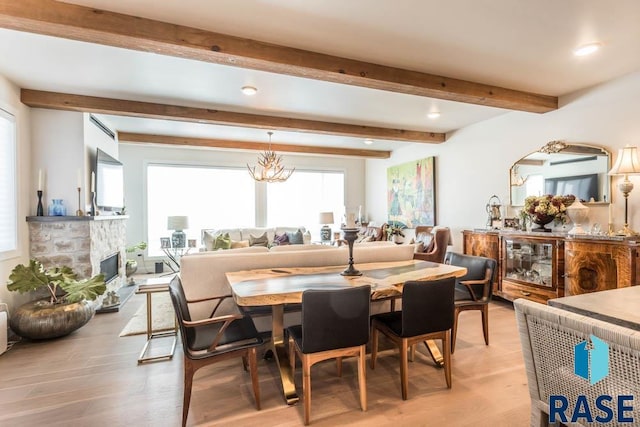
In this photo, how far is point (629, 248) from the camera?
295 cm

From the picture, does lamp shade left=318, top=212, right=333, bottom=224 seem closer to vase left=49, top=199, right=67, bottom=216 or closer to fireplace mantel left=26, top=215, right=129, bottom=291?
fireplace mantel left=26, top=215, right=129, bottom=291

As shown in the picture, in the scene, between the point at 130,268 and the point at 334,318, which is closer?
the point at 334,318

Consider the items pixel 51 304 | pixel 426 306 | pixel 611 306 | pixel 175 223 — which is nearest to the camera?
pixel 611 306

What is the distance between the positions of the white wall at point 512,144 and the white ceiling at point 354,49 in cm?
25

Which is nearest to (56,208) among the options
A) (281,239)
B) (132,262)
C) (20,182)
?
(20,182)

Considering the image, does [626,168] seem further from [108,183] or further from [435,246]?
[108,183]

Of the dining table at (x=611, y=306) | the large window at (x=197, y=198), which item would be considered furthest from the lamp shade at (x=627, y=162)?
the large window at (x=197, y=198)

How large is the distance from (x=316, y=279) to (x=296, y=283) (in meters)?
0.21

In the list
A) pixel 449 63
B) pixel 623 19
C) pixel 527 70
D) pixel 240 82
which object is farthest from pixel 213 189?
pixel 623 19

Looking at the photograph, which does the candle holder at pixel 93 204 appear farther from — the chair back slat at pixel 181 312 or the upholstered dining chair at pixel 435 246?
the upholstered dining chair at pixel 435 246

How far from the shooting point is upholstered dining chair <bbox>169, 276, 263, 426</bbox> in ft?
6.39

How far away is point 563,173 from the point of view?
396 cm

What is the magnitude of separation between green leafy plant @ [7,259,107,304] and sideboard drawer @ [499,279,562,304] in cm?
473

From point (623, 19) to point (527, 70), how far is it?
2.97 feet
